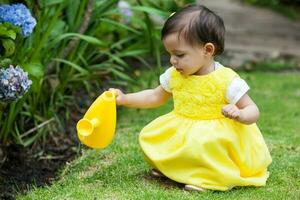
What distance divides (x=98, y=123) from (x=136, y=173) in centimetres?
41

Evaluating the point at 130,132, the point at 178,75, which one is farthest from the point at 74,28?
the point at 178,75

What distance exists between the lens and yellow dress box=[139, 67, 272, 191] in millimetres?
3230

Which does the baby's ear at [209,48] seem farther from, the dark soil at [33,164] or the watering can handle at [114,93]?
the dark soil at [33,164]

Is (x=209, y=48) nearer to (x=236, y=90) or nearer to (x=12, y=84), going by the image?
(x=236, y=90)

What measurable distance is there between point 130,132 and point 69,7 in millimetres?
920

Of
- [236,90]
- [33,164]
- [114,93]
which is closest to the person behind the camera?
[236,90]

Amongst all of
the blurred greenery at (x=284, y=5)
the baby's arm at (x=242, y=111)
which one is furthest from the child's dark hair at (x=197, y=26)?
the blurred greenery at (x=284, y=5)

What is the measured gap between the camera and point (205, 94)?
3.30m

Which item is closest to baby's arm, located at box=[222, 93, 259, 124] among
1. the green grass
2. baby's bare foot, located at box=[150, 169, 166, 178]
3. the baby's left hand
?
the baby's left hand

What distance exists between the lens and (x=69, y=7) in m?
4.67

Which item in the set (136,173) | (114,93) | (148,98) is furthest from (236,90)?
(136,173)

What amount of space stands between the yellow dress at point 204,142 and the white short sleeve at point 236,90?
0.03 metres

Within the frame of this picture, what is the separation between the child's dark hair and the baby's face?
2 cm

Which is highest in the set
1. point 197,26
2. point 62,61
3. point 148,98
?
point 197,26
